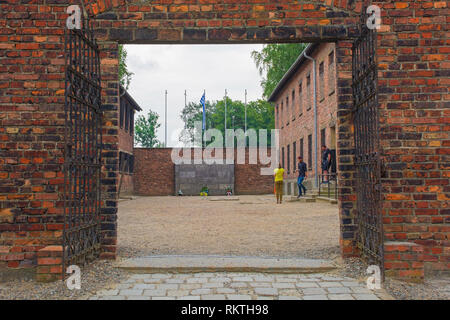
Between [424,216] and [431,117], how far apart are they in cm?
114

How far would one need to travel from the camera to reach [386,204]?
5008 mm

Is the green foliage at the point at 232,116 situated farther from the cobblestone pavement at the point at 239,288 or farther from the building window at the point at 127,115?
the cobblestone pavement at the point at 239,288

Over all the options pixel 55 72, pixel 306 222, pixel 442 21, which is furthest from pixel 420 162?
pixel 306 222

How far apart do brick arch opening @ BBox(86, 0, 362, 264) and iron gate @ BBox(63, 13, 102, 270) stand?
22cm

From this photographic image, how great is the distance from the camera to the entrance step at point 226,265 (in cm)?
496

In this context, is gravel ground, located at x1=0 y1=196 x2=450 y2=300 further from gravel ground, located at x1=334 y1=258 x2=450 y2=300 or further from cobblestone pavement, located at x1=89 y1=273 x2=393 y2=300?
cobblestone pavement, located at x1=89 y1=273 x2=393 y2=300

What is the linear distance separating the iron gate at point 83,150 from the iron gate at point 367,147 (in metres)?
3.12

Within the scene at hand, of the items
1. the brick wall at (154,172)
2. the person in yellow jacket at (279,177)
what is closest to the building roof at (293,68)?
the person in yellow jacket at (279,177)

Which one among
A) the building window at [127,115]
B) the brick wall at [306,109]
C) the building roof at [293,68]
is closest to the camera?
the brick wall at [306,109]

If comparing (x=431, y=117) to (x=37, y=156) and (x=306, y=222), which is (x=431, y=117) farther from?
(x=306, y=222)

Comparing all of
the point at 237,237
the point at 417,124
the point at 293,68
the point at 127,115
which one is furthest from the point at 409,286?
the point at 127,115

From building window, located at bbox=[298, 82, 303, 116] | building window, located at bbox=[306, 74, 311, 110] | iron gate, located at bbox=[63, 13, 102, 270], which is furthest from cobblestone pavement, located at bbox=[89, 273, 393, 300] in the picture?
building window, located at bbox=[298, 82, 303, 116]

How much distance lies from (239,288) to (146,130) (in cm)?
5595

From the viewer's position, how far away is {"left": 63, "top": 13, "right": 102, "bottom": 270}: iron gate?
4.59 m
